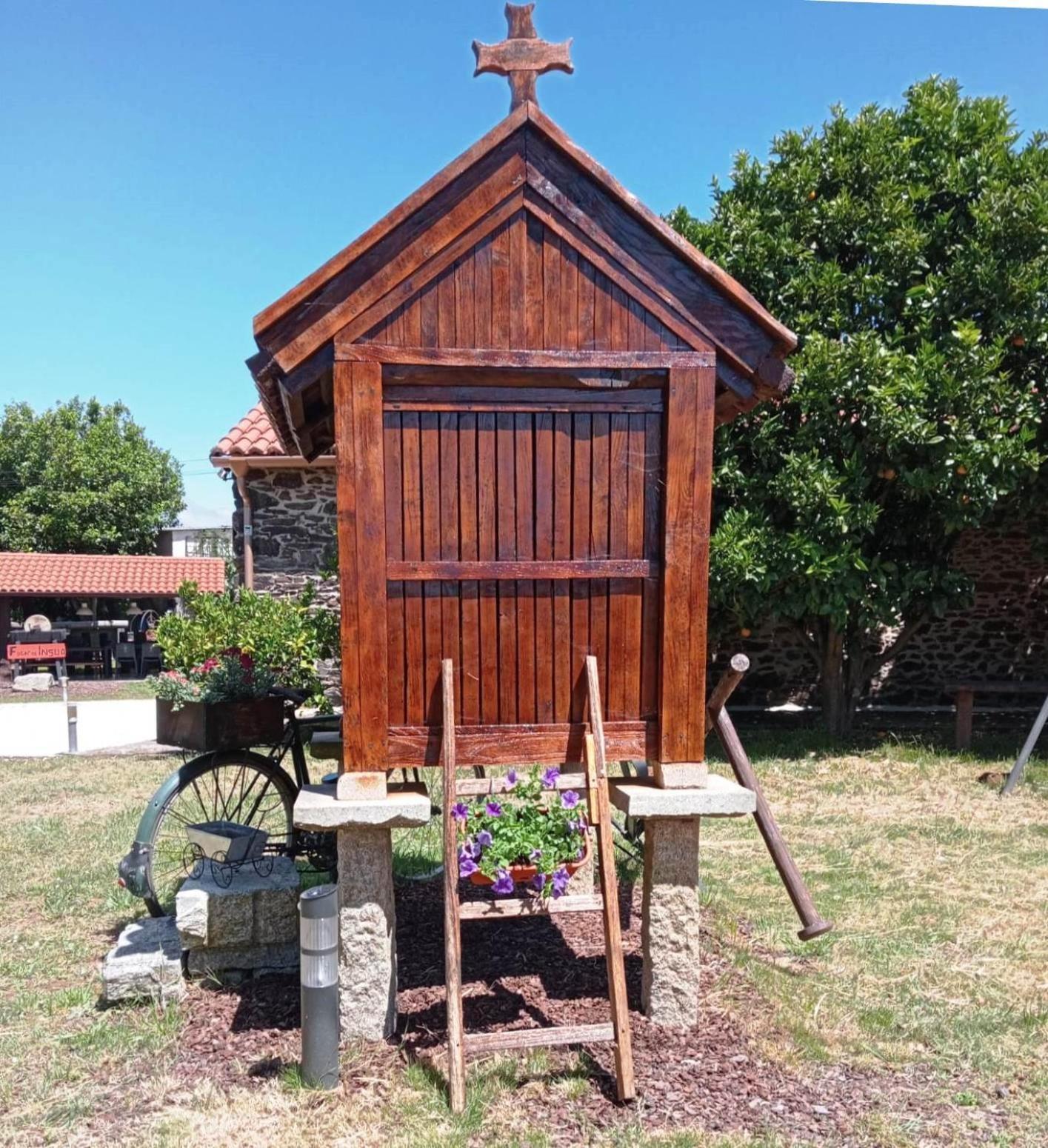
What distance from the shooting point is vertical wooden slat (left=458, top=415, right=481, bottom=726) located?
12.5 feet

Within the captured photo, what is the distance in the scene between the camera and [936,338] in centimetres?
873

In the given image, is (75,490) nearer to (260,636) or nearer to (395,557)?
(260,636)

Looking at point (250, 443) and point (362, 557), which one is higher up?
point (250, 443)

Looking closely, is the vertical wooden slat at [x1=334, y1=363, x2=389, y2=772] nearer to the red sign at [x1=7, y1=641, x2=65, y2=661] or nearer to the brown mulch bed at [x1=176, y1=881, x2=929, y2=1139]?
the brown mulch bed at [x1=176, y1=881, x2=929, y2=1139]

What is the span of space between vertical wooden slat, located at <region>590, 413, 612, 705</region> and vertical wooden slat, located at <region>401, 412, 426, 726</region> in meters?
0.73

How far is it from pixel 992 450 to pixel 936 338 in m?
1.30

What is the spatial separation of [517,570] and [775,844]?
1.88m

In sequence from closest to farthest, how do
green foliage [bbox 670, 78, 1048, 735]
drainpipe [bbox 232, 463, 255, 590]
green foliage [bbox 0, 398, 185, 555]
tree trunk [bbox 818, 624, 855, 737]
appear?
green foliage [bbox 670, 78, 1048, 735], tree trunk [bbox 818, 624, 855, 737], drainpipe [bbox 232, 463, 255, 590], green foliage [bbox 0, 398, 185, 555]

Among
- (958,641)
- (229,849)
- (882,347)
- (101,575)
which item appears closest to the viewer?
(229,849)

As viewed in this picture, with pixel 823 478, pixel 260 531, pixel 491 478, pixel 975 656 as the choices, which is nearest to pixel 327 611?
pixel 260 531

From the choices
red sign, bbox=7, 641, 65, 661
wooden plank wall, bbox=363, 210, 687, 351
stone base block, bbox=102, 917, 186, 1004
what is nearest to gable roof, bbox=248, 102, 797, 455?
wooden plank wall, bbox=363, 210, 687, 351

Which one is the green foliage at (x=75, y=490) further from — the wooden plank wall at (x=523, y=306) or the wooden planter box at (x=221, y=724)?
the wooden plank wall at (x=523, y=306)

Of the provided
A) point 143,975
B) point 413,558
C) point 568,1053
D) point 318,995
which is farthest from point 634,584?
point 143,975

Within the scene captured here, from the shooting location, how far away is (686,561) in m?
3.89
